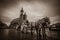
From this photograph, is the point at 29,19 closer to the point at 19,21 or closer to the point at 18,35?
the point at 19,21

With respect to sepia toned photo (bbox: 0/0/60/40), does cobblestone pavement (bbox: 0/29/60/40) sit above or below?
below

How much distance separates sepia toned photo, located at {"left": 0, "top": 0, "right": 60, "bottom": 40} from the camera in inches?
89.7

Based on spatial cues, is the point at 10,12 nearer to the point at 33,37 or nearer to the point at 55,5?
the point at 33,37

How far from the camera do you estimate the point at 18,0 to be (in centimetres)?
243

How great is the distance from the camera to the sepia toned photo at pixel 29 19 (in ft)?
7.47

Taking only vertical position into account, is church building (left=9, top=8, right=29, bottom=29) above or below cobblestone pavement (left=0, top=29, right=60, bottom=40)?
above

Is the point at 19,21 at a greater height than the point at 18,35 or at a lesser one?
greater

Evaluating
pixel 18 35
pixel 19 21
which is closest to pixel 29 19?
pixel 19 21

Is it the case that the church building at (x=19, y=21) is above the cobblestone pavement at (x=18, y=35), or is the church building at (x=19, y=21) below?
above

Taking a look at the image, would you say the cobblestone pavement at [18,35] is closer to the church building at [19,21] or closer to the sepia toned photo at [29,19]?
the sepia toned photo at [29,19]

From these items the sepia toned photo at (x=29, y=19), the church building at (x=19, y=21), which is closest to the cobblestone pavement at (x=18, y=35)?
the sepia toned photo at (x=29, y=19)

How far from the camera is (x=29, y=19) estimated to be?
2361 millimetres

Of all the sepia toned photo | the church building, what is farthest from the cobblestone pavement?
the church building

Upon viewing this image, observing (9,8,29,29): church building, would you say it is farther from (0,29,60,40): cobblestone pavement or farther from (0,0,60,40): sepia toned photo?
(0,29,60,40): cobblestone pavement
